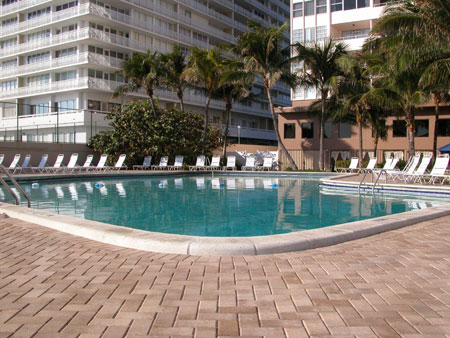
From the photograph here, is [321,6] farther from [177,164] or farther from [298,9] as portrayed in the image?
[177,164]

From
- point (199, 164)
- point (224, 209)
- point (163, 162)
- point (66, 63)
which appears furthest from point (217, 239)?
point (66, 63)

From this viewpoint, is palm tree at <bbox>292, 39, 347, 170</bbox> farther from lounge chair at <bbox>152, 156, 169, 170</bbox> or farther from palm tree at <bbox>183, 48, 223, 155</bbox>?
lounge chair at <bbox>152, 156, 169, 170</bbox>

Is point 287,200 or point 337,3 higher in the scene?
point 337,3

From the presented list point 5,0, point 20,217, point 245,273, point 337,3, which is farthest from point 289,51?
point 5,0

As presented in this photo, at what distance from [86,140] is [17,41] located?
17228mm

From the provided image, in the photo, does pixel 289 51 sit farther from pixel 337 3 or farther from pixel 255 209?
pixel 255 209

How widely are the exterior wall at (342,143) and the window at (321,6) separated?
931 cm

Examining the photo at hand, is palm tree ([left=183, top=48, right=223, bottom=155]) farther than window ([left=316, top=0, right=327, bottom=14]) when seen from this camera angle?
No

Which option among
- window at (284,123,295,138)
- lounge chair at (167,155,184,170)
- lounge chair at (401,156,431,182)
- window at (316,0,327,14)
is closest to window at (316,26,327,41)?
window at (316,0,327,14)

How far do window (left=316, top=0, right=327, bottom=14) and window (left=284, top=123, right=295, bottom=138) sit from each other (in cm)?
1017

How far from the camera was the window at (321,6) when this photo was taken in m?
33.0

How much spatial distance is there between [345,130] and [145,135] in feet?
49.9

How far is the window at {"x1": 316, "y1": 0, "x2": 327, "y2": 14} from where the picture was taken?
1298 inches

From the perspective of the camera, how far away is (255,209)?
9.91 metres
